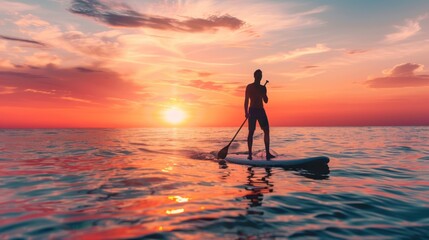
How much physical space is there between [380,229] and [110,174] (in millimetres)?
6988

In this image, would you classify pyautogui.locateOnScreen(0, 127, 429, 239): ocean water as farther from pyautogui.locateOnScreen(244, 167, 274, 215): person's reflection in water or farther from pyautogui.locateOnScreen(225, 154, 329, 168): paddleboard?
pyautogui.locateOnScreen(225, 154, 329, 168): paddleboard

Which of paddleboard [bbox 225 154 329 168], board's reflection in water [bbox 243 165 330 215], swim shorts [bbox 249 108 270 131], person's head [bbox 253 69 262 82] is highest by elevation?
person's head [bbox 253 69 262 82]

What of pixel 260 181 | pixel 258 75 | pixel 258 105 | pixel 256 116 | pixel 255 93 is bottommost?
pixel 260 181

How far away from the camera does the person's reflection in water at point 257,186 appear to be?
5.35 meters

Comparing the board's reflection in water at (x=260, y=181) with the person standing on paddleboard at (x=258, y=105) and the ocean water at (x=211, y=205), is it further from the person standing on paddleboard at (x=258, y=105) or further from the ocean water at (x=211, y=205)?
the person standing on paddleboard at (x=258, y=105)

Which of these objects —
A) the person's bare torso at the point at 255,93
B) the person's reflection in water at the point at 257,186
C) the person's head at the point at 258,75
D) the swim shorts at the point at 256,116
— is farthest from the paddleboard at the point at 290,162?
the person's head at the point at 258,75

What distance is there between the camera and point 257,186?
680 centimetres

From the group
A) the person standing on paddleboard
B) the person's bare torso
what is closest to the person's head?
the person standing on paddleboard

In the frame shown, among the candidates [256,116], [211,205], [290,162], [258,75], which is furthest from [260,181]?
Answer: [258,75]

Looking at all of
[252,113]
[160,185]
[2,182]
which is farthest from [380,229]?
[2,182]

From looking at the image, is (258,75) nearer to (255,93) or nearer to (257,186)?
(255,93)

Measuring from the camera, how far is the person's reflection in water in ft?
17.5

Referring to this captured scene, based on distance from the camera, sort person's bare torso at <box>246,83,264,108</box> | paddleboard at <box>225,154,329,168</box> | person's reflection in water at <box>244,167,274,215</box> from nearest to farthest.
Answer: person's reflection in water at <box>244,167,274,215</box> < paddleboard at <box>225,154,329,168</box> < person's bare torso at <box>246,83,264,108</box>

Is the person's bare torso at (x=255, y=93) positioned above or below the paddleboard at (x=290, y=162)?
above
